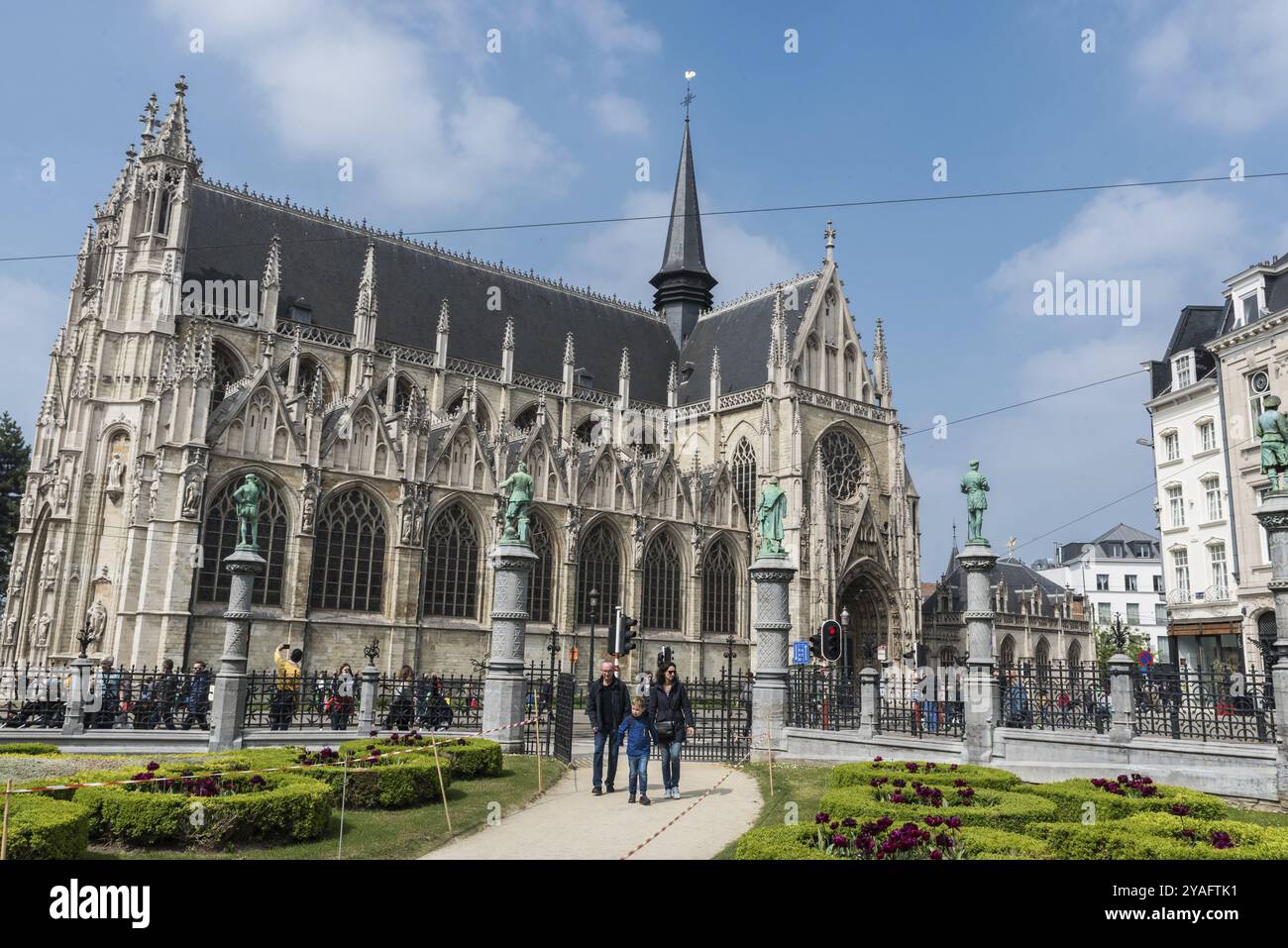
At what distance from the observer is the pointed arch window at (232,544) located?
85.4ft

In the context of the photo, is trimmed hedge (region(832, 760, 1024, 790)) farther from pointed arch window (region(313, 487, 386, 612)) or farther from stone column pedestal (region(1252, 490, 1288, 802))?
pointed arch window (region(313, 487, 386, 612))

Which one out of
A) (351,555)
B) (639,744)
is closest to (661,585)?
(351,555)

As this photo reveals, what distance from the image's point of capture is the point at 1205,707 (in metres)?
14.2

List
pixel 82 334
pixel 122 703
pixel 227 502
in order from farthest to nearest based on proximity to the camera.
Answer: pixel 82 334 → pixel 227 502 → pixel 122 703

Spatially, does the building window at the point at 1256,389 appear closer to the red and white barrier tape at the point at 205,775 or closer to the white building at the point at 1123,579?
the red and white barrier tape at the point at 205,775

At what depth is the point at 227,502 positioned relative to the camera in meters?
26.6

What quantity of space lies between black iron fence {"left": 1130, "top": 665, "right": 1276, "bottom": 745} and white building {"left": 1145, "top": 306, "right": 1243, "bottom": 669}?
1885 centimetres

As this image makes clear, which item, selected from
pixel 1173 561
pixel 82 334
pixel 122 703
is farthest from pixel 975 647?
pixel 82 334

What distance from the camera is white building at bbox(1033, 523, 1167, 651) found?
218ft

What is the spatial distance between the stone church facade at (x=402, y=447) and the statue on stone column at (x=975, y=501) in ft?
51.3

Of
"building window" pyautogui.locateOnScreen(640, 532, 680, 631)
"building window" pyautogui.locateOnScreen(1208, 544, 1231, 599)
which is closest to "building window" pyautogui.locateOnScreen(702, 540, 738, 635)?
"building window" pyautogui.locateOnScreen(640, 532, 680, 631)
